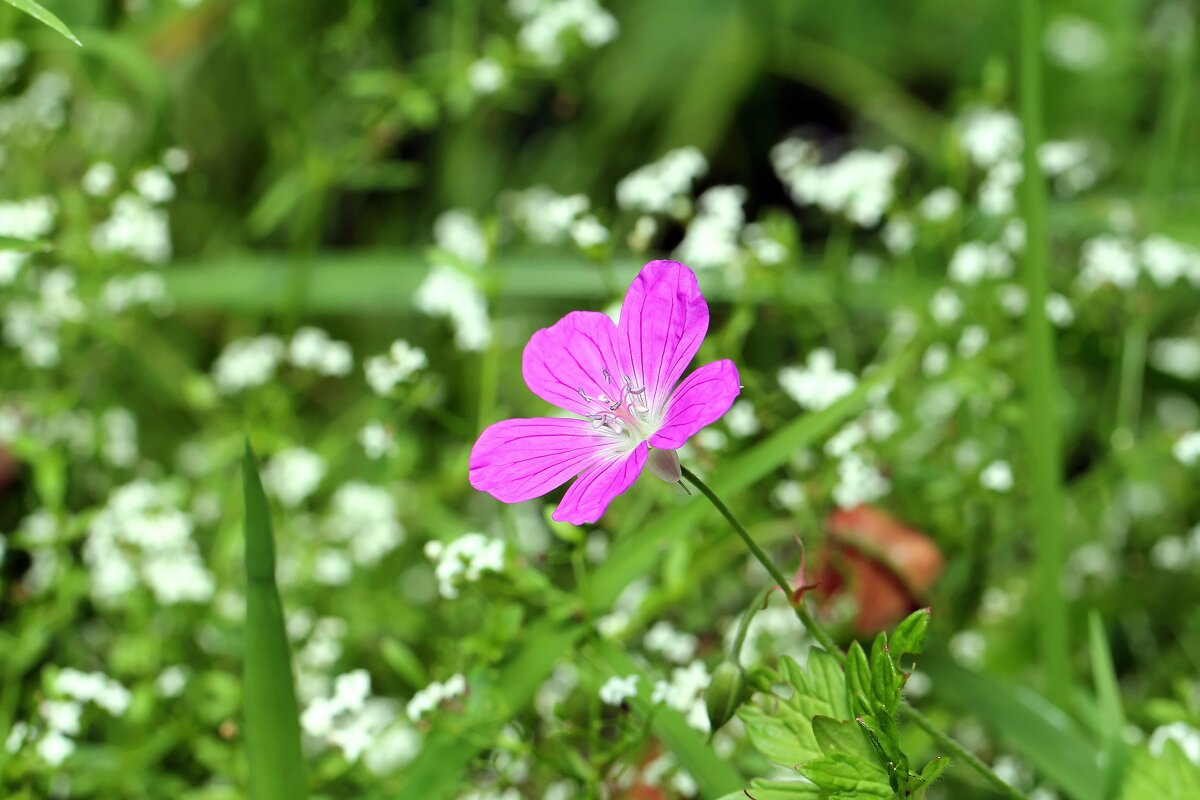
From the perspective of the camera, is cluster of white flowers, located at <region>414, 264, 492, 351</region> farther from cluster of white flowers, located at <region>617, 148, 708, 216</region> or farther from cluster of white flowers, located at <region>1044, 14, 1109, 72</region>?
cluster of white flowers, located at <region>1044, 14, 1109, 72</region>

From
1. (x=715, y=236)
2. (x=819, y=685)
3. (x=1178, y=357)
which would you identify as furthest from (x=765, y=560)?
(x=1178, y=357)

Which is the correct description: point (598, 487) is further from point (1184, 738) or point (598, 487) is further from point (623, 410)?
point (1184, 738)

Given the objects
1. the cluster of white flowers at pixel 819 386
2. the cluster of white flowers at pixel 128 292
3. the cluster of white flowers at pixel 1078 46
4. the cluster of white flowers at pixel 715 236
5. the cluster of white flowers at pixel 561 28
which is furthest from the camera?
the cluster of white flowers at pixel 1078 46

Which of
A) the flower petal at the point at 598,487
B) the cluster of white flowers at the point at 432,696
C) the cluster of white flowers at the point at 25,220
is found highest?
the cluster of white flowers at the point at 25,220

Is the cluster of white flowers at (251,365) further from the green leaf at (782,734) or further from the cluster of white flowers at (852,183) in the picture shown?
the green leaf at (782,734)

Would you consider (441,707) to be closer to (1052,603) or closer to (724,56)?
(1052,603)

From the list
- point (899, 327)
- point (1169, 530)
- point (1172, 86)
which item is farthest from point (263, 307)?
point (1172, 86)

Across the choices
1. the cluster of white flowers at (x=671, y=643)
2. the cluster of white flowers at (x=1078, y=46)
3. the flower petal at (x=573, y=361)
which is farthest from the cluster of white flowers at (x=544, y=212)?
the cluster of white flowers at (x=1078, y=46)
